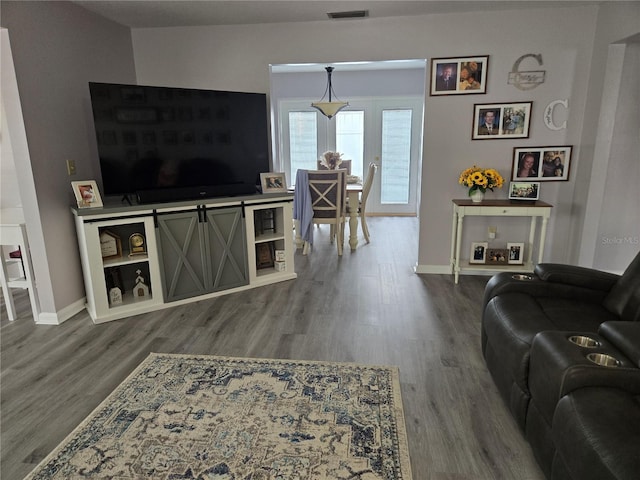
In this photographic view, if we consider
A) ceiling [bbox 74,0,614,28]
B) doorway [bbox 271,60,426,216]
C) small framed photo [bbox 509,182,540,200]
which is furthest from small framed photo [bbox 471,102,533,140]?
doorway [bbox 271,60,426,216]

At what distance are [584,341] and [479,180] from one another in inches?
98.0

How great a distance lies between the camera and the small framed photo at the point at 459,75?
3.95 meters

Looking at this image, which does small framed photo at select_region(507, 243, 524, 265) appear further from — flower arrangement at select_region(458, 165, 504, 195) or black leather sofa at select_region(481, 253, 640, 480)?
black leather sofa at select_region(481, 253, 640, 480)

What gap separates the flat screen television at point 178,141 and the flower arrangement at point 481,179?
2008 mm

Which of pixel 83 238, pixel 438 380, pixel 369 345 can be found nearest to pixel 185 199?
pixel 83 238

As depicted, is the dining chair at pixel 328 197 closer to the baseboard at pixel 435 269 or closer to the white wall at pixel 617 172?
the baseboard at pixel 435 269

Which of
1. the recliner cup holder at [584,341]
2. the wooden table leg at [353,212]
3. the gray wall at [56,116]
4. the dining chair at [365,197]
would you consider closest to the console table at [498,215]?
the wooden table leg at [353,212]

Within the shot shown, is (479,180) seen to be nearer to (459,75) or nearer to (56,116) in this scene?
(459,75)

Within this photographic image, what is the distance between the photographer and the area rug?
181cm

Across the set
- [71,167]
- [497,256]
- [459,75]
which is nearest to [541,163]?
[497,256]

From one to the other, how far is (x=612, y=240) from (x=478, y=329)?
1.87 meters

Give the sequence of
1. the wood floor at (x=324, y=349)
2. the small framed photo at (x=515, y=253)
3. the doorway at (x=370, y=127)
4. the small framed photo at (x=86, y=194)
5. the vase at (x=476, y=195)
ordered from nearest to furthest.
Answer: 1. the wood floor at (x=324, y=349)
2. the small framed photo at (x=86, y=194)
3. the vase at (x=476, y=195)
4. the small framed photo at (x=515, y=253)
5. the doorway at (x=370, y=127)

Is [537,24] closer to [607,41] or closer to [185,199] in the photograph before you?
[607,41]

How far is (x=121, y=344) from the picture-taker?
9.77 ft
